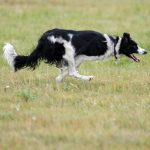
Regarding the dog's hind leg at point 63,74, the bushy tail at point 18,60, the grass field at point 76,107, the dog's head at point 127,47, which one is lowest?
the grass field at point 76,107

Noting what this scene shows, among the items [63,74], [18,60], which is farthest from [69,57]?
[18,60]

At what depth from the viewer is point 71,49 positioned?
35.5ft

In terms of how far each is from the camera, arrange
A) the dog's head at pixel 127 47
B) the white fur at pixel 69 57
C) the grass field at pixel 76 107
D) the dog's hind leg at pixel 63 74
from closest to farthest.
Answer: the grass field at pixel 76 107
the white fur at pixel 69 57
the dog's hind leg at pixel 63 74
the dog's head at pixel 127 47

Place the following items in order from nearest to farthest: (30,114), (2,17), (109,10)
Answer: (30,114) < (2,17) < (109,10)

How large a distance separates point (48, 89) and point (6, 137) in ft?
11.1

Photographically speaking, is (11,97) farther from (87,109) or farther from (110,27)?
(110,27)

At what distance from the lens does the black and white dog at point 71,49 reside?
1073cm

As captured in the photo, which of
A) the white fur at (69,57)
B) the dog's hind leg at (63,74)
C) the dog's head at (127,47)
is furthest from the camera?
the dog's head at (127,47)

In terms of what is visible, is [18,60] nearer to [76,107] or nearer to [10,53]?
[10,53]

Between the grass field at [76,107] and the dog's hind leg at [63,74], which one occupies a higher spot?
the dog's hind leg at [63,74]

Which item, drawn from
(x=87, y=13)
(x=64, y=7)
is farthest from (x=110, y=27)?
(x=64, y=7)

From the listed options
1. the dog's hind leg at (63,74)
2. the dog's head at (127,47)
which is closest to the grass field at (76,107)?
the dog's hind leg at (63,74)

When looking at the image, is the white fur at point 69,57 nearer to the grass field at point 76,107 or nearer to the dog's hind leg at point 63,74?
the dog's hind leg at point 63,74

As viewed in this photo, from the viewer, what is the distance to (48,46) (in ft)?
35.1
